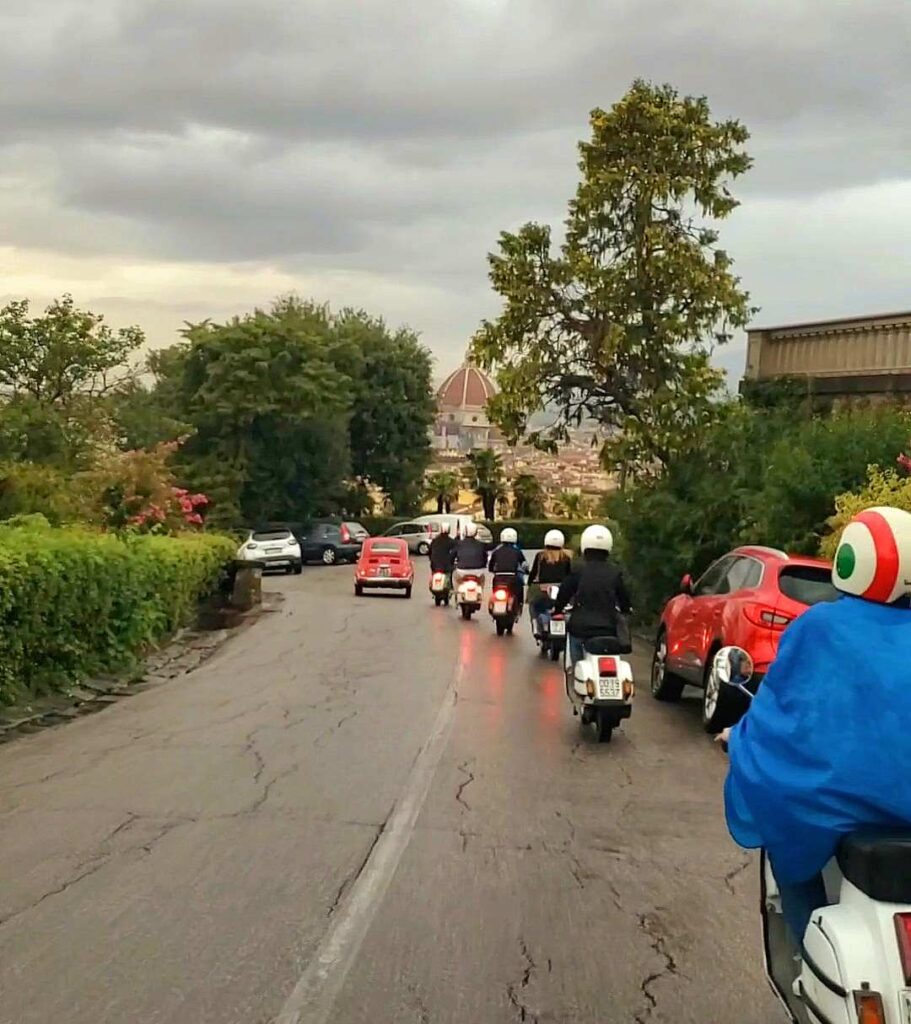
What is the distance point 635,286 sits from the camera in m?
25.9

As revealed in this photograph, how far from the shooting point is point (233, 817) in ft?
28.5

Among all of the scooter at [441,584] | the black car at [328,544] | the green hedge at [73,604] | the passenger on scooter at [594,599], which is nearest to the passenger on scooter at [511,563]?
the green hedge at [73,604]

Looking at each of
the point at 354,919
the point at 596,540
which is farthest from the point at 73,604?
the point at 354,919

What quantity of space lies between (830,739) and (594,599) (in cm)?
830

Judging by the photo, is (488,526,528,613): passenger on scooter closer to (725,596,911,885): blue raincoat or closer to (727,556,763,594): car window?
(727,556,763,594): car window

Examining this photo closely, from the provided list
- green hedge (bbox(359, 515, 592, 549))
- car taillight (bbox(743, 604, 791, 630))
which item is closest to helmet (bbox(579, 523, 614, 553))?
car taillight (bbox(743, 604, 791, 630))

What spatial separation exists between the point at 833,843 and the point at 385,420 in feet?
209

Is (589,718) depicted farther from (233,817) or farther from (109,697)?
(109,697)

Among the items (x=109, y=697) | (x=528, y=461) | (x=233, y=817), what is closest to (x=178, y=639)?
(x=109, y=697)

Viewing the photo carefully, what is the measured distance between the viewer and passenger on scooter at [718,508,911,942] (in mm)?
3863

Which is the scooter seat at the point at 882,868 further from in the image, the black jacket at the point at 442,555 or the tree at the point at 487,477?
the tree at the point at 487,477

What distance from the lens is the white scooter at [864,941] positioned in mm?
3611

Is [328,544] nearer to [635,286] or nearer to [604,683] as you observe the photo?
[635,286]

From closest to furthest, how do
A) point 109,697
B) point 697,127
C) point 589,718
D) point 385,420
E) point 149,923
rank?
point 149,923, point 589,718, point 109,697, point 697,127, point 385,420
